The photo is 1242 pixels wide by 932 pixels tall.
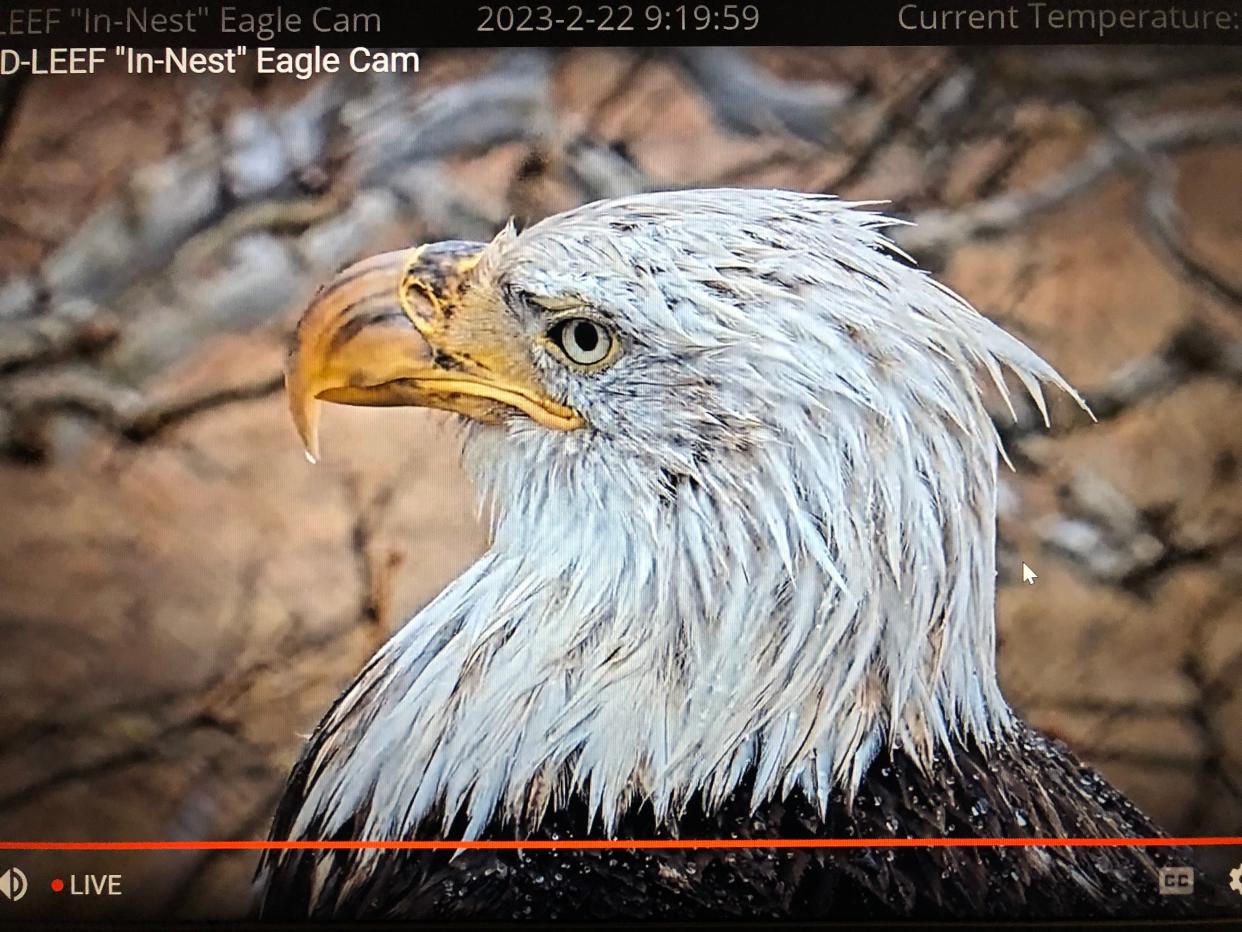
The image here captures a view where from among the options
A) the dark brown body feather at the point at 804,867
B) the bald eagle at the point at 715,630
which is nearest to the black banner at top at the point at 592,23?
the bald eagle at the point at 715,630

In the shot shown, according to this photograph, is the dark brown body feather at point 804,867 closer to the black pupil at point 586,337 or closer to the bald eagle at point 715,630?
the bald eagle at point 715,630

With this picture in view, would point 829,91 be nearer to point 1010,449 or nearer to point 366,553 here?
point 1010,449

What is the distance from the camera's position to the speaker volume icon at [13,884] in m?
0.89

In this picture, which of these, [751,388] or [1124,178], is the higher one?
[1124,178]

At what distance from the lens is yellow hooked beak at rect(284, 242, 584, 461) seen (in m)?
0.80

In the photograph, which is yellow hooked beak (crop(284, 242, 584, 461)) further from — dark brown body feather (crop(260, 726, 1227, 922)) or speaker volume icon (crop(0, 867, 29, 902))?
speaker volume icon (crop(0, 867, 29, 902))

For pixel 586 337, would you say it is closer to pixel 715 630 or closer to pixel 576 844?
pixel 715 630

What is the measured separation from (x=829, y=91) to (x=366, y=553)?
575 mm

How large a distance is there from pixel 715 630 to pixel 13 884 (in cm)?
67

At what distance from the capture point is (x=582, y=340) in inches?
31.4

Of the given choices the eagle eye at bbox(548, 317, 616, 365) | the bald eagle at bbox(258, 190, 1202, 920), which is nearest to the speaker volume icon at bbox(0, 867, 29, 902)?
the bald eagle at bbox(258, 190, 1202, 920)

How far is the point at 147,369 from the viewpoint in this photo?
881mm

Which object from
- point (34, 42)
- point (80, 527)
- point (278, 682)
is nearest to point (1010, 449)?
point (278, 682)

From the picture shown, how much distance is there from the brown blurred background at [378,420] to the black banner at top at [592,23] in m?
0.02
